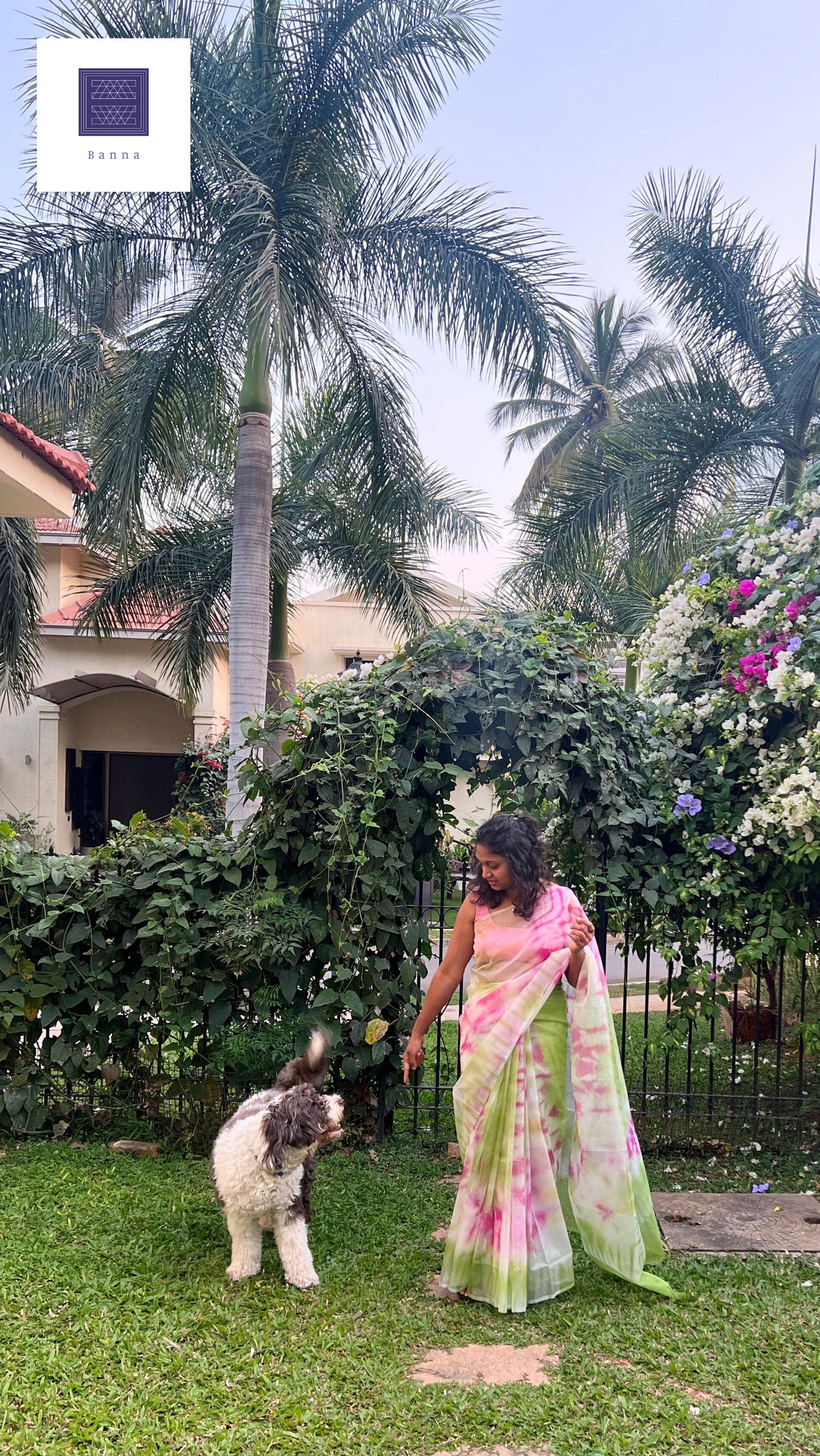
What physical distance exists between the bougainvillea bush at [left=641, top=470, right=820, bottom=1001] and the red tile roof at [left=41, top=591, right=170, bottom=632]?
30.0 ft

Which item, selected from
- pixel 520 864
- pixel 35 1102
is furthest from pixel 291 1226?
pixel 35 1102

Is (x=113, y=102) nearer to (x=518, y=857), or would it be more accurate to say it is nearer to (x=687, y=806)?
(x=687, y=806)

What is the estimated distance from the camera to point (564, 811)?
14.4 feet

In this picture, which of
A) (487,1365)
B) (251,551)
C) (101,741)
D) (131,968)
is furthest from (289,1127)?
(101,741)

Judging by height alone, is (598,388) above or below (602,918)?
above

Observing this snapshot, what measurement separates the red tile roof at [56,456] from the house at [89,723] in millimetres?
5104

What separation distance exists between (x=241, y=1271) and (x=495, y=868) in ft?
5.15

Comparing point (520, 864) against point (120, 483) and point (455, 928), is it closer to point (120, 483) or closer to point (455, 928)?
point (455, 928)

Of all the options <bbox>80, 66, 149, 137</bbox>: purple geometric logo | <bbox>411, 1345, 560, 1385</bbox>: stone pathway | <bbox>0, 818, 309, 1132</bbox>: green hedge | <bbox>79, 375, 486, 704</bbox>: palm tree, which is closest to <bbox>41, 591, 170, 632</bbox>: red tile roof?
<bbox>79, 375, 486, 704</bbox>: palm tree

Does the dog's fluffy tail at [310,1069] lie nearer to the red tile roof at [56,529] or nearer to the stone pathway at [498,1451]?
the stone pathway at [498,1451]

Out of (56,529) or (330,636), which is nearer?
(56,529)

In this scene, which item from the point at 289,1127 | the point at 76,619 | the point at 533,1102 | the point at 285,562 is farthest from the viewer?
the point at 76,619

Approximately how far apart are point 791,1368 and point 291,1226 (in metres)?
1.52

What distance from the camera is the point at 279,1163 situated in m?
2.87
